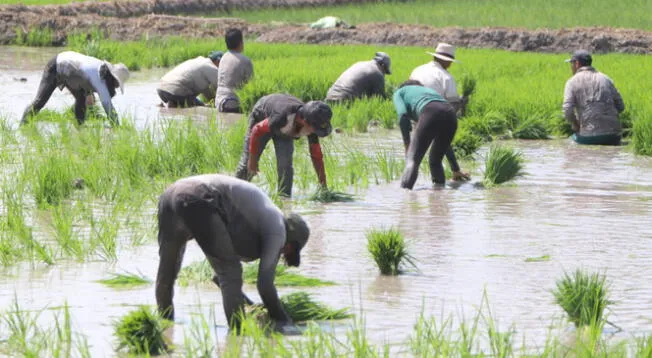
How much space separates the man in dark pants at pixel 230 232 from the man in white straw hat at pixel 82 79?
6415mm

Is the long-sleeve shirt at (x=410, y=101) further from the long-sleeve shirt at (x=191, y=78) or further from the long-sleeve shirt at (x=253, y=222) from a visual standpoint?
the long-sleeve shirt at (x=191, y=78)

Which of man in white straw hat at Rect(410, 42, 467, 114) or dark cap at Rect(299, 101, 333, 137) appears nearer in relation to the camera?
dark cap at Rect(299, 101, 333, 137)

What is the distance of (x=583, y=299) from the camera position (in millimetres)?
5633

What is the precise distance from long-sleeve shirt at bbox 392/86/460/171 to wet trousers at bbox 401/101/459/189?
0.06 m

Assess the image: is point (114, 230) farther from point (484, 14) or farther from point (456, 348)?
point (484, 14)

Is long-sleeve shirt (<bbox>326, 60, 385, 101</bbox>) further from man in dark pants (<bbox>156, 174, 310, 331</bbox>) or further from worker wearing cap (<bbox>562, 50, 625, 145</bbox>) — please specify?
man in dark pants (<bbox>156, 174, 310, 331</bbox>)

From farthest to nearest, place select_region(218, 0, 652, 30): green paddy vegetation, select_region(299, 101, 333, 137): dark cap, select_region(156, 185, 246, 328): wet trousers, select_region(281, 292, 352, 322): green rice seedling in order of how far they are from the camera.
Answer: select_region(218, 0, 652, 30): green paddy vegetation
select_region(299, 101, 333, 137): dark cap
select_region(281, 292, 352, 322): green rice seedling
select_region(156, 185, 246, 328): wet trousers

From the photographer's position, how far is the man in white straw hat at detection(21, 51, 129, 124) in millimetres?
12172

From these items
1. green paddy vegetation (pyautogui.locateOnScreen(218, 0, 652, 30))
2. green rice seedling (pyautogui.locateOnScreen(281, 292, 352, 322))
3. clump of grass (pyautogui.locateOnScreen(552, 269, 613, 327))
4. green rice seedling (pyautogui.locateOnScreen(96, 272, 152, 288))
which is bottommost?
green rice seedling (pyautogui.locateOnScreen(96, 272, 152, 288))

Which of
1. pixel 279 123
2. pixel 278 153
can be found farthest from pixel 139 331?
pixel 278 153

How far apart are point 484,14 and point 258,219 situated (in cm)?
2194


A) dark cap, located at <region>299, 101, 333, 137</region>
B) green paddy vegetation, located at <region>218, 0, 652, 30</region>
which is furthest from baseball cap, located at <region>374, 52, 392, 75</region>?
green paddy vegetation, located at <region>218, 0, 652, 30</region>

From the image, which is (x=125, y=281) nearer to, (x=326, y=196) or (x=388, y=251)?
(x=388, y=251)

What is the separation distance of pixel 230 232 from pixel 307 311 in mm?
522
